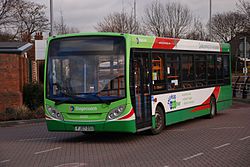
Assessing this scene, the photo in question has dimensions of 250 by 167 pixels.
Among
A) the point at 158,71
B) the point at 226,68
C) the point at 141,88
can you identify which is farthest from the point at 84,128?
the point at 226,68

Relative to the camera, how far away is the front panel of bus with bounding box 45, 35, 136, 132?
40.9ft

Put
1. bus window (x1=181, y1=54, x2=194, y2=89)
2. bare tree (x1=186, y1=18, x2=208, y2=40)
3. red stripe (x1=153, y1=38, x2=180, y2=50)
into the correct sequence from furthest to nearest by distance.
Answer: bare tree (x1=186, y1=18, x2=208, y2=40) → bus window (x1=181, y1=54, x2=194, y2=89) → red stripe (x1=153, y1=38, x2=180, y2=50)

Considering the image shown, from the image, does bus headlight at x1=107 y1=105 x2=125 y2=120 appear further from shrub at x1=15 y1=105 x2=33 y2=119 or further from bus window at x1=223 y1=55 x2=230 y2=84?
bus window at x1=223 y1=55 x2=230 y2=84

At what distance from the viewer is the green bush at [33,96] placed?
73.2ft

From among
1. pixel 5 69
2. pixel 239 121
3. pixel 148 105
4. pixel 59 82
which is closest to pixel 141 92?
pixel 148 105

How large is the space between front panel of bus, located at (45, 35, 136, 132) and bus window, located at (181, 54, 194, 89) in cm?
406

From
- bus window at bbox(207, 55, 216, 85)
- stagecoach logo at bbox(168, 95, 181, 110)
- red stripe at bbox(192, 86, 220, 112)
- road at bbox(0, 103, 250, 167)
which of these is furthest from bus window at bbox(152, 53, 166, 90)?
bus window at bbox(207, 55, 216, 85)

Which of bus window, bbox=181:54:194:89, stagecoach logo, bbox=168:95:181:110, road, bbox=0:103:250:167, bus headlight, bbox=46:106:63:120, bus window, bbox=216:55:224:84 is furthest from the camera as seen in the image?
bus window, bbox=216:55:224:84

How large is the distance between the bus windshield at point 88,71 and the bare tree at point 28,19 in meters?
40.8

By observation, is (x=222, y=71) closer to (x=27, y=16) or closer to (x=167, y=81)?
(x=167, y=81)

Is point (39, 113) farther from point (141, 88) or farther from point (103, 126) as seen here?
point (103, 126)

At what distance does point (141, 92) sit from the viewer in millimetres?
13297

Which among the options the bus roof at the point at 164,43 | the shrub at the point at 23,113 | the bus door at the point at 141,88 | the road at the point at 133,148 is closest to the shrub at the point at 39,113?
the shrub at the point at 23,113

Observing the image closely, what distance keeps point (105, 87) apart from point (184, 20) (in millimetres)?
37019
